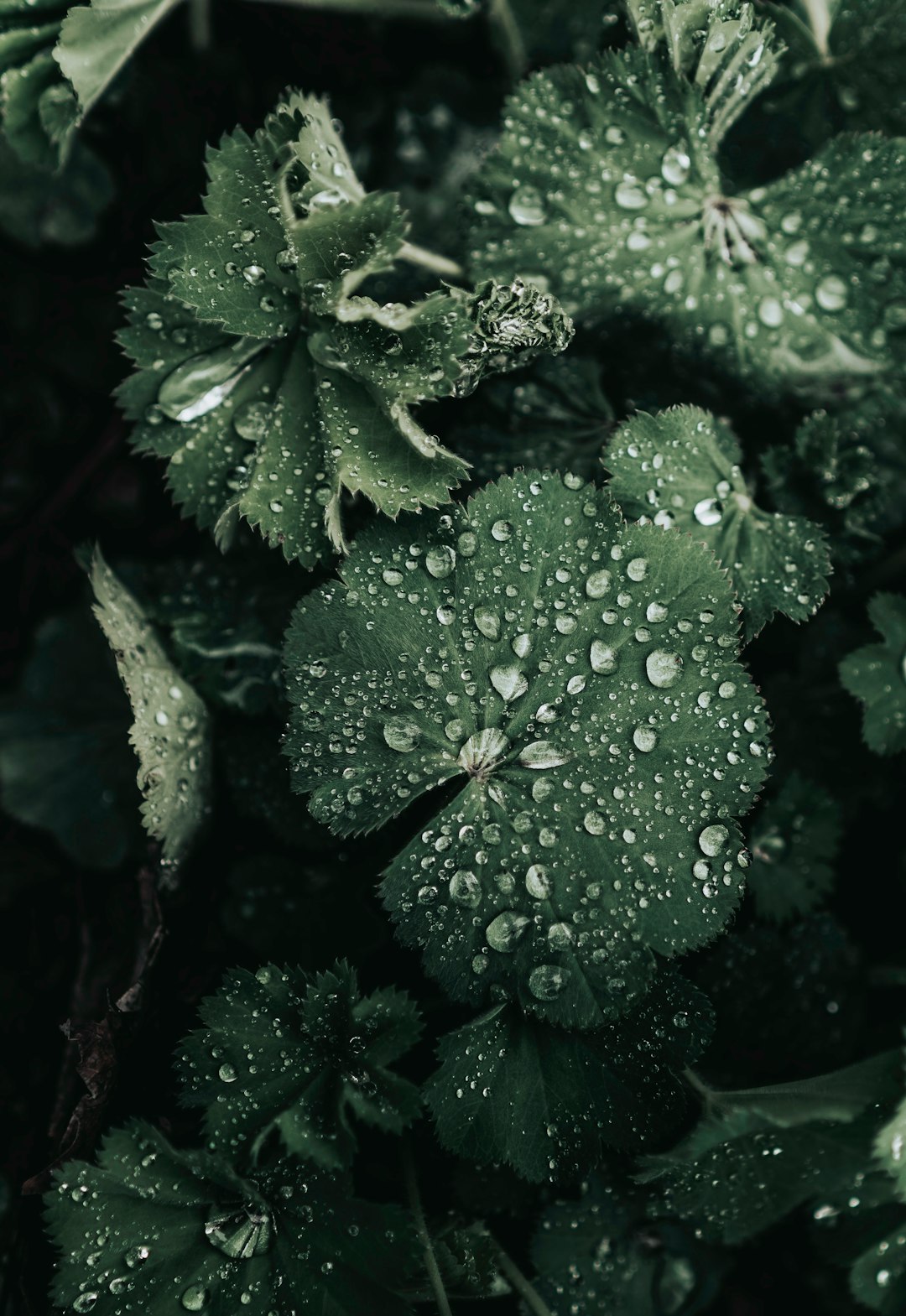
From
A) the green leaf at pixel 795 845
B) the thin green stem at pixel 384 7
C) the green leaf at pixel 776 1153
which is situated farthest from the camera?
the thin green stem at pixel 384 7

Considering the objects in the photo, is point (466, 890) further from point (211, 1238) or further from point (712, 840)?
point (211, 1238)

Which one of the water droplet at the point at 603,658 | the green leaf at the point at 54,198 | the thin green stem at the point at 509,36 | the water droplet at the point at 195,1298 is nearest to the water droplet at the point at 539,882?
the water droplet at the point at 603,658

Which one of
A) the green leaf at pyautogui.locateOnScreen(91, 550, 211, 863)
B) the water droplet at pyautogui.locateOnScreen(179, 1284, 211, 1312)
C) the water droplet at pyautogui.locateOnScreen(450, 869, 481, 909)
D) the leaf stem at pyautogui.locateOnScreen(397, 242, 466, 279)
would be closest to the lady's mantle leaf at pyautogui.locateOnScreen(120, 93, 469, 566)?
the leaf stem at pyautogui.locateOnScreen(397, 242, 466, 279)

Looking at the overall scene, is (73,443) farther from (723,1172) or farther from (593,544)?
(723,1172)

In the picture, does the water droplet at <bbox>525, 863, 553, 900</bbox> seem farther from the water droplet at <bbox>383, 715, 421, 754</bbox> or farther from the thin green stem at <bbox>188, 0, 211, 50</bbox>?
the thin green stem at <bbox>188, 0, 211, 50</bbox>

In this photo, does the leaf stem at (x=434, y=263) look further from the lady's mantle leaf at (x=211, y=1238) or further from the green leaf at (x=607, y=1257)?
the green leaf at (x=607, y=1257)

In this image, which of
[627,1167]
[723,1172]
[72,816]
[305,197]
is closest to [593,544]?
[305,197]
